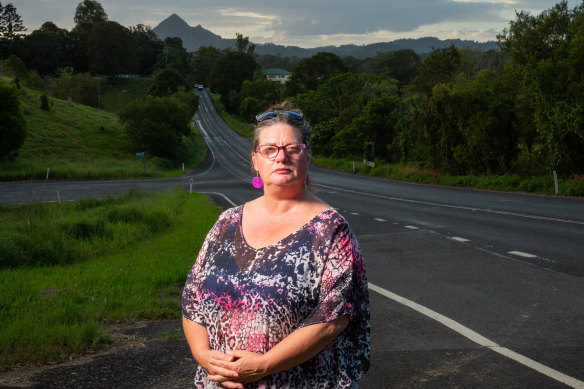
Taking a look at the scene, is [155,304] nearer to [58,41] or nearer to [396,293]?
[396,293]

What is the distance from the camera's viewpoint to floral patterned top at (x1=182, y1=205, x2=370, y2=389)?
102 inches

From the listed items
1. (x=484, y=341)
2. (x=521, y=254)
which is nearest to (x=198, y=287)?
(x=484, y=341)

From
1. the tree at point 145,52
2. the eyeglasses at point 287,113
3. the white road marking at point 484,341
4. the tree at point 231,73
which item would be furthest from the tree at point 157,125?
the tree at point 145,52

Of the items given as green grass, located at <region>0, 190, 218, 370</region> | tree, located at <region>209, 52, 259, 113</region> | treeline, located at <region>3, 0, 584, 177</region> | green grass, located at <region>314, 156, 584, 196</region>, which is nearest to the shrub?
treeline, located at <region>3, 0, 584, 177</region>

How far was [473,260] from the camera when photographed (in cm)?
1066

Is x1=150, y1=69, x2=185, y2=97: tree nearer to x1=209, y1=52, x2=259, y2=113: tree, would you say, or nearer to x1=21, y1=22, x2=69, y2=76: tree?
x1=209, y1=52, x2=259, y2=113: tree

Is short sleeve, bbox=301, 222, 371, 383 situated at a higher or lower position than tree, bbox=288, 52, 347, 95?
lower

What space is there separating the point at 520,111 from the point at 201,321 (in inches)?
1267

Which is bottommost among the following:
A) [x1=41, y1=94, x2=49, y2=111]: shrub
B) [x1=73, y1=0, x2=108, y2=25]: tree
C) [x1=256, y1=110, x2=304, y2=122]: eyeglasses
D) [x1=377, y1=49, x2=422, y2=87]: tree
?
[x1=41, y1=94, x2=49, y2=111]: shrub

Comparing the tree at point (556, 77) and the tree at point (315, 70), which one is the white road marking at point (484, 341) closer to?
the tree at point (556, 77)

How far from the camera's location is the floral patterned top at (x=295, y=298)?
8.53 ft

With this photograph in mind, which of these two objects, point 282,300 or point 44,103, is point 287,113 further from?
point 44,103

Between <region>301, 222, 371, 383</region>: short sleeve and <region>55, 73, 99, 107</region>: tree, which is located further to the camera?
<region>55, 73, 99, 107</region>: tree

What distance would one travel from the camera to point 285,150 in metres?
2.98
